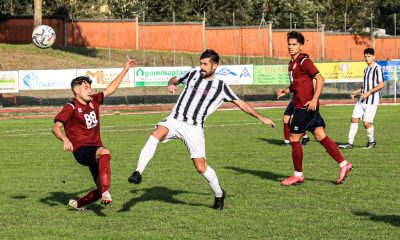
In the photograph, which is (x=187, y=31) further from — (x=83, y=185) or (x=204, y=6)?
(x=83, y=185)

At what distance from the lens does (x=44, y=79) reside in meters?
38.7

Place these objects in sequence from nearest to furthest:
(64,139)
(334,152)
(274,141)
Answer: (64,139) → (334,152) → (274,141)

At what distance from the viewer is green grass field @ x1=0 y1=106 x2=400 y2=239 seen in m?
9.05

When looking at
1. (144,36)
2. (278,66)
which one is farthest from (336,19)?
(278,66)

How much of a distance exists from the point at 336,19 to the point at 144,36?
26.2 meters

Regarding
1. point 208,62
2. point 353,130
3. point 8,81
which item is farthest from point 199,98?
point 8,81

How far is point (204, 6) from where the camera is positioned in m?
74.6

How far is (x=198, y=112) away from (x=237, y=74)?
104 feet

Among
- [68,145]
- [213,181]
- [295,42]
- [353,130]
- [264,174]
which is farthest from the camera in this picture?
[353,130]

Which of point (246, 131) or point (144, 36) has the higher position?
point (144, 36)

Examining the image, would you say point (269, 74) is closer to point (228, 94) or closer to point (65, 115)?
point (228, 94)

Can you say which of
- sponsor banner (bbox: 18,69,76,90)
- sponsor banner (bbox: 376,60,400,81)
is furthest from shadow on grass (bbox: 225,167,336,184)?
sponsor banner (bbox: 376,60,400,81)

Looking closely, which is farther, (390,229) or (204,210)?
(204,210)

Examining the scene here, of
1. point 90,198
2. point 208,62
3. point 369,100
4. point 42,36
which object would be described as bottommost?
→ point 90,198
